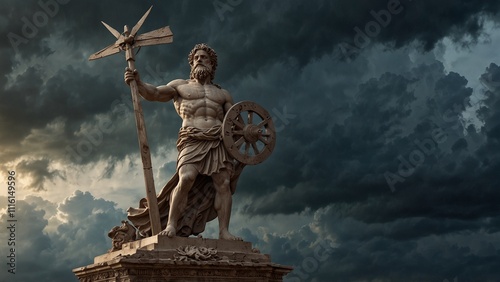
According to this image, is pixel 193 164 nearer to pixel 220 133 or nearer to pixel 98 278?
pixel 220 133

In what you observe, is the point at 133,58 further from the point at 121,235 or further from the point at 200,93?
the point at 121,235

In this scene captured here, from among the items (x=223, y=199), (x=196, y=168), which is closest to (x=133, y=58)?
(x=196, y=168)

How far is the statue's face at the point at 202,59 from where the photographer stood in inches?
715

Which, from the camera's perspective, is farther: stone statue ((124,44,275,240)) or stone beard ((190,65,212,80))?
stone beard ((190,65,212,80))

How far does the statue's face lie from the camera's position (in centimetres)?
1817

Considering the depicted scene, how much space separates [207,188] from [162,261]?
2762 mm

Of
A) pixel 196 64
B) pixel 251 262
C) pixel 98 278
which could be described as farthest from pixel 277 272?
pixel 196 64

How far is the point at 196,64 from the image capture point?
59.8ft

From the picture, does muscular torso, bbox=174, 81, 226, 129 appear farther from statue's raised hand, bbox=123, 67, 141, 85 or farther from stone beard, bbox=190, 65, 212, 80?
statue's raised hand, bbox=123, 67, 141, 85

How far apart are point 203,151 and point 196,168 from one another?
0.43 m

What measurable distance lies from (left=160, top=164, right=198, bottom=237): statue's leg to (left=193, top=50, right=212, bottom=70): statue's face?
104 inches

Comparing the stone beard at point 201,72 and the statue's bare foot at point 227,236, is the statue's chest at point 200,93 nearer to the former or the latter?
the stone beard at point 201,72

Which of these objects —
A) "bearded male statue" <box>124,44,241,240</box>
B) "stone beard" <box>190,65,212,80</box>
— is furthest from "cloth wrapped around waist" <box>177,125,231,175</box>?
"stone beard" <box>190,65,212,80</box>

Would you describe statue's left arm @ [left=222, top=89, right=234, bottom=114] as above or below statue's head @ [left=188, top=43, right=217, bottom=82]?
below
